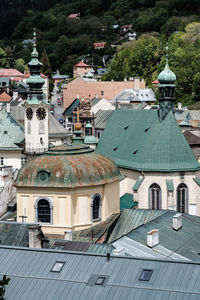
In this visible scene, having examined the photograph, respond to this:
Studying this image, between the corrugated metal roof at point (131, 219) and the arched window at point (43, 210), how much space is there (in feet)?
13.1

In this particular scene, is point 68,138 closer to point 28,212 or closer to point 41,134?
point 41,134

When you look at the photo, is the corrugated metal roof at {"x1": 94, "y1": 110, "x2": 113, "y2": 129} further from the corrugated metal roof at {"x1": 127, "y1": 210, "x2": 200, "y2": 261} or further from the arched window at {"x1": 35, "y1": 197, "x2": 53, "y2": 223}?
the arched window at {"x1": 35, "y1": 197, "x2": 53, "y2": 223}

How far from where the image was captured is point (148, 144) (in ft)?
182

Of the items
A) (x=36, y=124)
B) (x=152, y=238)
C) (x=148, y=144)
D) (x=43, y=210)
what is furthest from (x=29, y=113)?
(x=152, y=238)

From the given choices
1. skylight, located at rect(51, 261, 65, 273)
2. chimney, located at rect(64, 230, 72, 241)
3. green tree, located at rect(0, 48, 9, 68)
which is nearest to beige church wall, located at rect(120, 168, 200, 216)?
chimney, located at rect(64, 230, 72, 241)

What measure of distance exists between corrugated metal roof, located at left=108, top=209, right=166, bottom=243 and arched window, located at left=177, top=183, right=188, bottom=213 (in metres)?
9.21

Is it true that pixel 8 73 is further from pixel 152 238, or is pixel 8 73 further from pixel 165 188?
pixel 152 238

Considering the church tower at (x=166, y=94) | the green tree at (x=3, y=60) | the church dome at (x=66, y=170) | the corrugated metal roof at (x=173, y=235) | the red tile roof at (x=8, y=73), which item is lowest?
the corrugated metal roof at (x=173, y=235)

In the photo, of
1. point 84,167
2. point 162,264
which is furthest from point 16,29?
point 84,167

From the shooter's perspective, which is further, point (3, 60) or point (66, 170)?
point (3, 60)

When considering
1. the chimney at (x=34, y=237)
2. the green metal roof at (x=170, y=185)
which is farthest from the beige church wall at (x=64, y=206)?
the green metal roof at (x=170, y=185)

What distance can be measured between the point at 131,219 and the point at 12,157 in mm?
29285

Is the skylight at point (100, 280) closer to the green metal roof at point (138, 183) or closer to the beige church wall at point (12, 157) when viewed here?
the green metal roof at point (138, 183)

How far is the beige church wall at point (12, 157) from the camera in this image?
2776 inches
